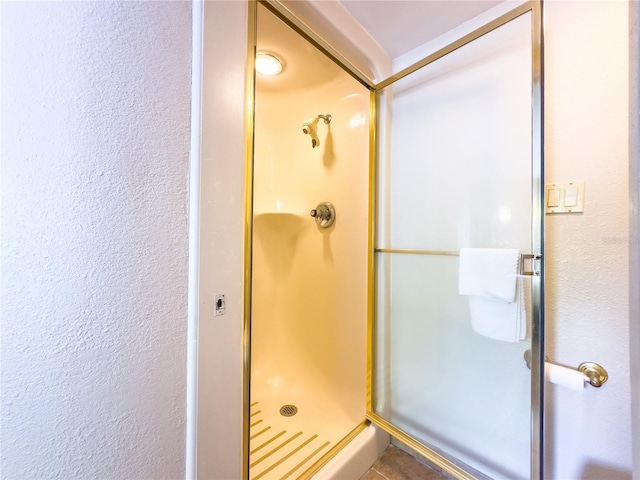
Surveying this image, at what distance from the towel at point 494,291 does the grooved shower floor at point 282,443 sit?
2.74 feet

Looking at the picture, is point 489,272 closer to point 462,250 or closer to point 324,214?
point 462,250

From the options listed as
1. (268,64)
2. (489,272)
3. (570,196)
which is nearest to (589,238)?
(570,196)

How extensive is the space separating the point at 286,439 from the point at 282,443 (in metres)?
0.03

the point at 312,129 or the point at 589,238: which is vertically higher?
the point at 312,129

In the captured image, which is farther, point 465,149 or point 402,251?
point 402,251

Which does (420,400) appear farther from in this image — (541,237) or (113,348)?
(113,348)

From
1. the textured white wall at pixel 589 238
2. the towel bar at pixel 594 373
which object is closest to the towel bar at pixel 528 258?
the textured white wall at pixel 589 238

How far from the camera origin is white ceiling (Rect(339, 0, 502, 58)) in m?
1.00

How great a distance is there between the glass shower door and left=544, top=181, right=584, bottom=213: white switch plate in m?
0.11

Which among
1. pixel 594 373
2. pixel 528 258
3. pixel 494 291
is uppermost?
pixel 528 258

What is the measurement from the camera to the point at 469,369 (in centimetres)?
102

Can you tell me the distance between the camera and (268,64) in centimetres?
135

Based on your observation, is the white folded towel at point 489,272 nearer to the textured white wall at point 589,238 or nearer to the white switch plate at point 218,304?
the textured white wall at point 589,238

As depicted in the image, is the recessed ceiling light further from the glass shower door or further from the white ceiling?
the glass shower door
